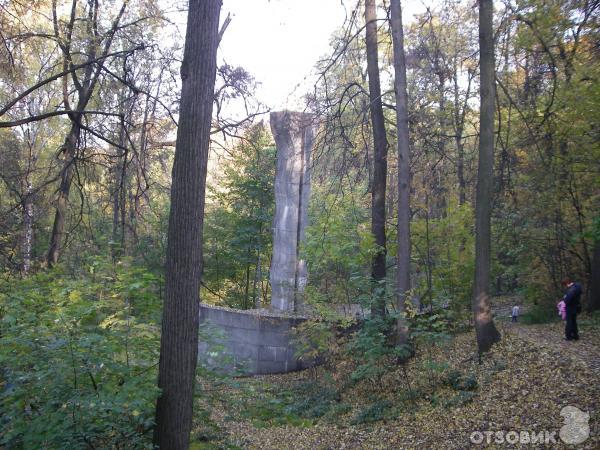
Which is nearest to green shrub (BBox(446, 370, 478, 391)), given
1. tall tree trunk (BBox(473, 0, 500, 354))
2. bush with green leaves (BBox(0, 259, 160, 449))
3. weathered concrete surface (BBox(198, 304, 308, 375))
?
tall tree trunk (BBox(473, 0, 500, 354))

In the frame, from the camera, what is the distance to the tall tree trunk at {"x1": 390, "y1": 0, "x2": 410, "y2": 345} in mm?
10297

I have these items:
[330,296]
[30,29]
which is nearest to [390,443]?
[330,296]

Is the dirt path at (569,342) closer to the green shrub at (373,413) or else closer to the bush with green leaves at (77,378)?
the green shrub at (373,413)

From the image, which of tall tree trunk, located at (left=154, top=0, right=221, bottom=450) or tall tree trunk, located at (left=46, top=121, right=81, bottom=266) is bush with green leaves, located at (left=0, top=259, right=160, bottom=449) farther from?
tall tree trunk, located at (left=46, top=121, right=81, bottom=266)

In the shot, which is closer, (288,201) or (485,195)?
(485,195)

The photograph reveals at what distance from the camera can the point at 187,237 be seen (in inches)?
211

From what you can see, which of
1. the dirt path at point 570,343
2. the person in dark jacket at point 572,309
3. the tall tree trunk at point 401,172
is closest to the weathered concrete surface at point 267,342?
the tall tree trunk at point 401,172

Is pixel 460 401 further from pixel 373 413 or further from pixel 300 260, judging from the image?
pixel 300 260

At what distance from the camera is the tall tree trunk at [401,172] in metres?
10.3

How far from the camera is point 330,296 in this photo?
1320cm

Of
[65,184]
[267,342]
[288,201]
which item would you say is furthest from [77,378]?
[288,201]

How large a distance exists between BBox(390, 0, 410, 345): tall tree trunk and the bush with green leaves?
5.60m

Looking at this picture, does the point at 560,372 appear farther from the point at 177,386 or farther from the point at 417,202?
the point at 417,202

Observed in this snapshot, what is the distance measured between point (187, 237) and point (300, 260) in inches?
443
